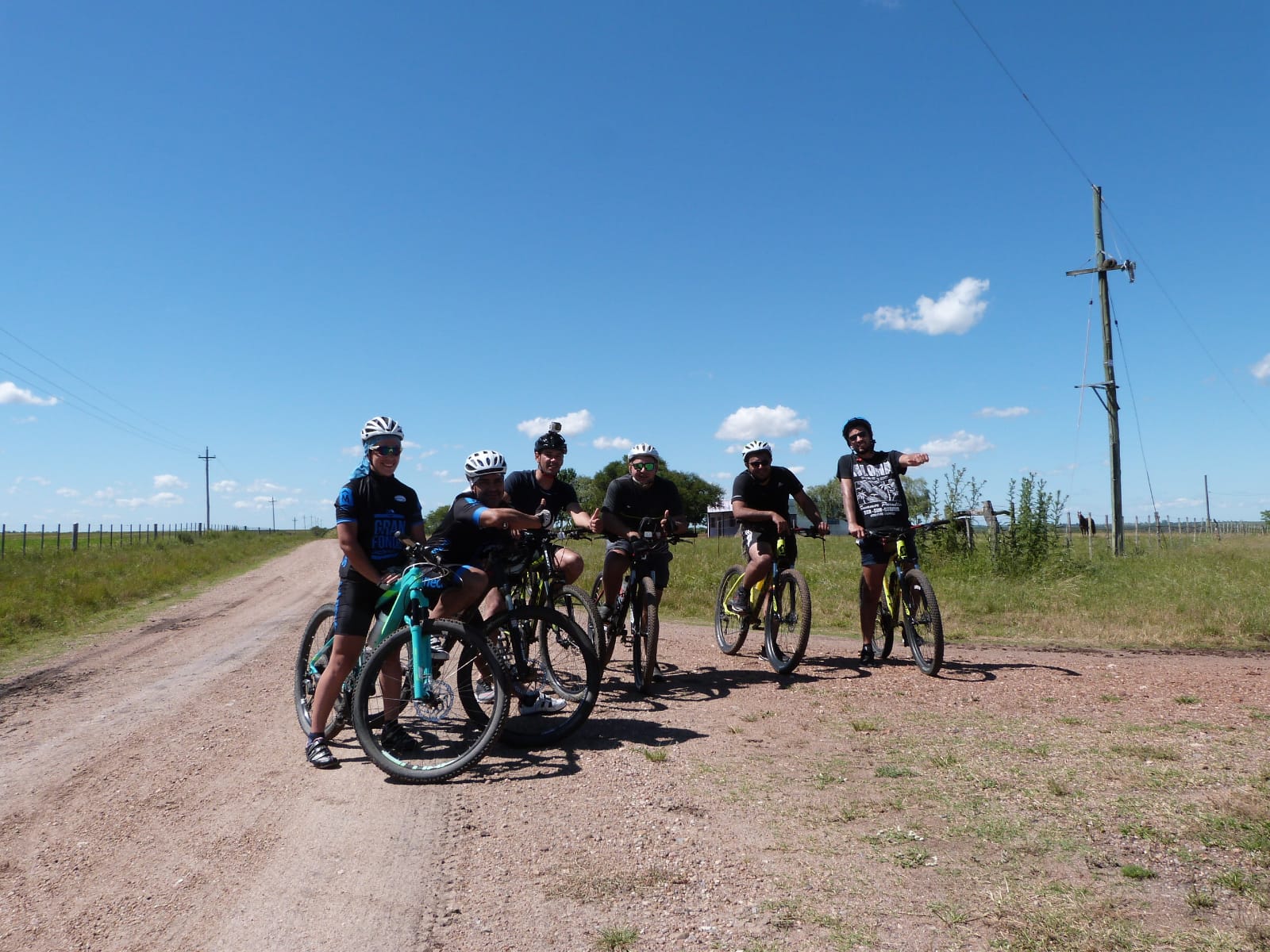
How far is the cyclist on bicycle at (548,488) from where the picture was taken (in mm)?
6547

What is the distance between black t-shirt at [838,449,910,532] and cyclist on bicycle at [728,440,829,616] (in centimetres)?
42

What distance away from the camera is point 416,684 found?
4.61m

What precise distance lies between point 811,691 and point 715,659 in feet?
5.67

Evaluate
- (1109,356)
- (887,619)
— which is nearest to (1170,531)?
(1109,356)

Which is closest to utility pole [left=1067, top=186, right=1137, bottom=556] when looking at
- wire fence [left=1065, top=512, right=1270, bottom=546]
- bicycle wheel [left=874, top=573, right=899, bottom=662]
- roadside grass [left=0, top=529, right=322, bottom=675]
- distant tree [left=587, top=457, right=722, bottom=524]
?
wire fence [left=1065, top=512, right=1270, bottom=546]

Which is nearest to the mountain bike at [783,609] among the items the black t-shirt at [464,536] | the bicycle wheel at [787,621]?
the bicycle wheel at [787,621]

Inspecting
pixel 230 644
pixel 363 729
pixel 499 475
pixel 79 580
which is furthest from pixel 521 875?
pixel 79 580

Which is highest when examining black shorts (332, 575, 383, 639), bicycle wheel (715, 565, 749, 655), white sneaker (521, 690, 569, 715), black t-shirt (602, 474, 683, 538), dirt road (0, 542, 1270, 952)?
black t-shirt (602, 474, 683, 538)

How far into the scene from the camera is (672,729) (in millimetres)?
5367

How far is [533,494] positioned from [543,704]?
6.10 ft

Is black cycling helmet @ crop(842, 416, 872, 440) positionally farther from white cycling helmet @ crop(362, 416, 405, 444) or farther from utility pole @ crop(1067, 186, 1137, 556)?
utility pole @ crop(1067, 186, 1137, 556)

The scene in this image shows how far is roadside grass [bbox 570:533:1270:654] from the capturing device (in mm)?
9195

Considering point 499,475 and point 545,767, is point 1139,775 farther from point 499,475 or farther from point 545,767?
point 499,475

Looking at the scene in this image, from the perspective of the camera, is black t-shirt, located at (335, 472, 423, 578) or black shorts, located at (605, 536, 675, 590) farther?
black shorts, located at (605, 536, 675, 590)
